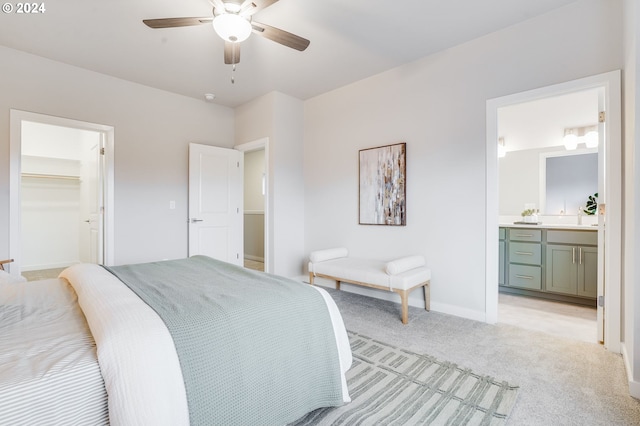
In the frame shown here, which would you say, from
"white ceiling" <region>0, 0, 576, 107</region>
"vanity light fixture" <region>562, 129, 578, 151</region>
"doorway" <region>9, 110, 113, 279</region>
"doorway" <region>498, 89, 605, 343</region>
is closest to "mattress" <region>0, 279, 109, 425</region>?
"white ceiling" <region>0, 0, 576, 107</region>

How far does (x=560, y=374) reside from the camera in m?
2.00

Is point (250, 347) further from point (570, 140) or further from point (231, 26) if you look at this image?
point (570, 140)

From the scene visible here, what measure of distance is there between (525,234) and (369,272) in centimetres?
213

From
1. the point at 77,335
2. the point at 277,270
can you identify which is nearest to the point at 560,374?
the point at 77,335

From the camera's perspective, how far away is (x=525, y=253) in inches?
148

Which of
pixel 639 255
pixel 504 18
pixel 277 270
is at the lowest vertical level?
pixel 277 270

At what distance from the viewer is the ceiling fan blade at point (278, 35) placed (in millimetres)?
2225

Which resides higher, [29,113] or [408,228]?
[29,113]

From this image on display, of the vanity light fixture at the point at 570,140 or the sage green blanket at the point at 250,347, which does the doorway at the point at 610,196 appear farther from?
the sage green blanket at the point at 250,347

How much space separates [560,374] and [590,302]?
200 cm

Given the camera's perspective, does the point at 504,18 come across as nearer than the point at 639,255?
No

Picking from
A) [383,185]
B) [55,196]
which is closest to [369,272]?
[383,185]

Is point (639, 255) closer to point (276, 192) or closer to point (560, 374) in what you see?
point (560, 374)

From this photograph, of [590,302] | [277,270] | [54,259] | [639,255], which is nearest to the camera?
[639,255]
